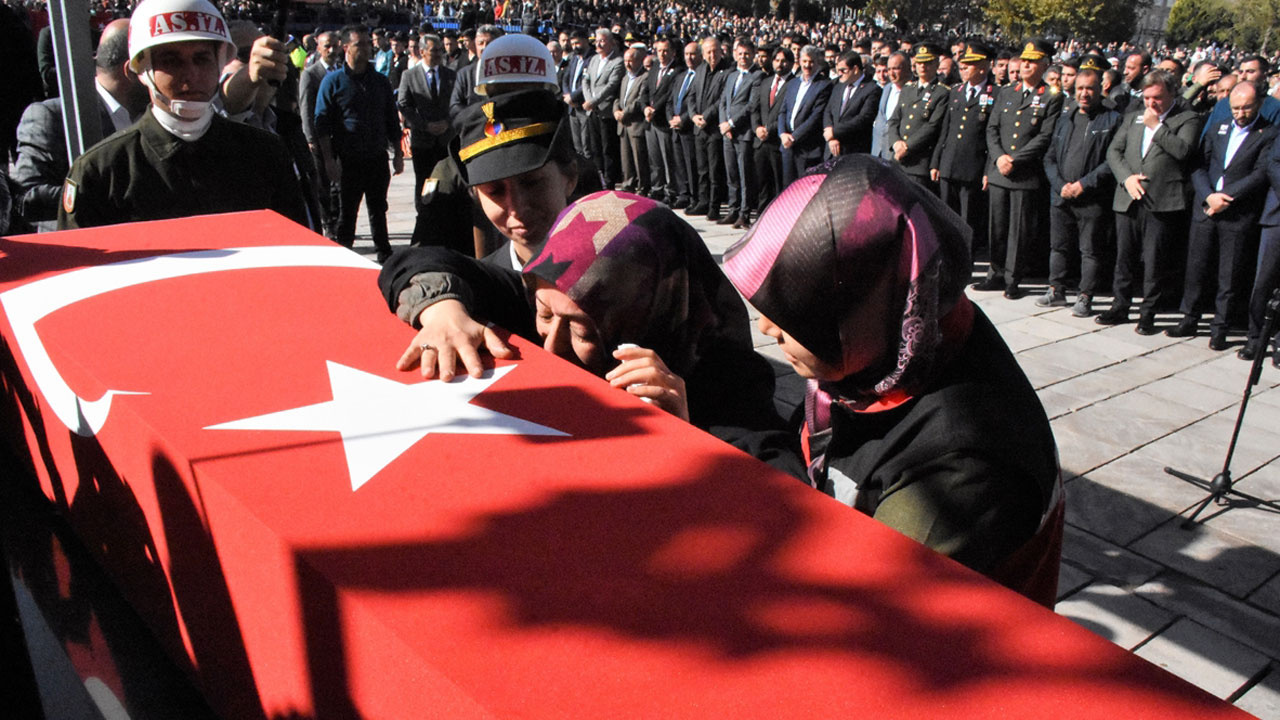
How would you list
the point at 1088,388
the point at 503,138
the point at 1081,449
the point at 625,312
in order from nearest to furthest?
the point at 625,312
the point at 503,138
the point at 1081,449
the point at 1088,388

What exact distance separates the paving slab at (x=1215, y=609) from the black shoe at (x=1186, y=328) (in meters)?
4.04

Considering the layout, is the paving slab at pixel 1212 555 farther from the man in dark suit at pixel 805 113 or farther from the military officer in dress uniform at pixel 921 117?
the man in dark suit at pixel 805 113

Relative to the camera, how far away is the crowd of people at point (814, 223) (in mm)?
1292

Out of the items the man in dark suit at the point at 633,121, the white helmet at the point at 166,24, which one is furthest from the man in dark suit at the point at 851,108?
the white helmet at the point at 166,24

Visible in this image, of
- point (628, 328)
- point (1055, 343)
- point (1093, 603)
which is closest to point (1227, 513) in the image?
point (1093, 603)

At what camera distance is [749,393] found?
1905 mm

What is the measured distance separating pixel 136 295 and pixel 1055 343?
6145mm

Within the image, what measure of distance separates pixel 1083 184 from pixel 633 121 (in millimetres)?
5871

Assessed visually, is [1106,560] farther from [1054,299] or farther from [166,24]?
[1054,299]

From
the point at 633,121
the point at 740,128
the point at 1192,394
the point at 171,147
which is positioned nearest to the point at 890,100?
the point at 740,128

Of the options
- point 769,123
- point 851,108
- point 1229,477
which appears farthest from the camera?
point 769,123

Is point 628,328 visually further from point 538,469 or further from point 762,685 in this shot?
point 762,685

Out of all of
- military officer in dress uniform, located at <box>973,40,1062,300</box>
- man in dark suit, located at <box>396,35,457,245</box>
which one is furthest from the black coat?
man in dark suit, located at <box>396,35,457,245</box>

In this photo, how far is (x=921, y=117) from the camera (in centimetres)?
816
